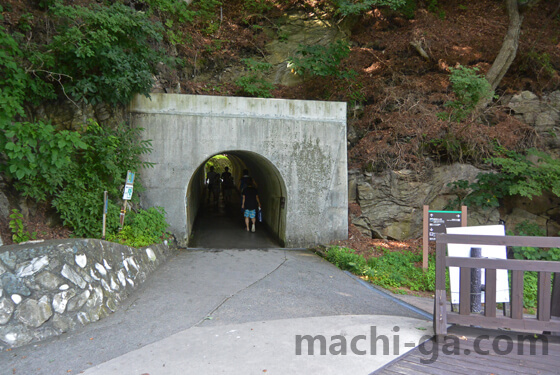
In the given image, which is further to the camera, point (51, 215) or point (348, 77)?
point (348, 77)

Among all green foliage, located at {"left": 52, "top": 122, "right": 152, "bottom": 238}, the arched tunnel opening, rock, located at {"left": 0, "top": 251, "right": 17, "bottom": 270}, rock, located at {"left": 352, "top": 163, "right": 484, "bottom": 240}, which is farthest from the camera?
rock, located at {"left": 352, "top": 163, "right": 484, "bottom": 240}

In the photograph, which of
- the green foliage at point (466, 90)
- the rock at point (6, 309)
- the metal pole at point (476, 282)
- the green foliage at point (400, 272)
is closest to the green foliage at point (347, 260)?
the green foliage at point (400, 272)

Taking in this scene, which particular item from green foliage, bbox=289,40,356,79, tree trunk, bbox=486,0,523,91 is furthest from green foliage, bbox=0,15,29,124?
tree trunk, bbox=486,0,523,91

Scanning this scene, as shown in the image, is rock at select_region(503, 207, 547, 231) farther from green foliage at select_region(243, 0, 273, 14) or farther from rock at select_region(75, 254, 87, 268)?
green foliage at select_region(243, 0, 273, 14)

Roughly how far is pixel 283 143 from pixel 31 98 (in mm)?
5536

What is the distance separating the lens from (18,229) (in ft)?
20.4

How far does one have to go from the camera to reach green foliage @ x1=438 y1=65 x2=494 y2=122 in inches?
381

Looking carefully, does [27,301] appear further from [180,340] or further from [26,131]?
[26,131]

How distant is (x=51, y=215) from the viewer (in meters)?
7.19

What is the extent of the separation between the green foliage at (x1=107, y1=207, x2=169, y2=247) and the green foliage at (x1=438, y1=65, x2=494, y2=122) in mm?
8321

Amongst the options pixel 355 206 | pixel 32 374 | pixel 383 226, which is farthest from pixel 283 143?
pixel 32 374

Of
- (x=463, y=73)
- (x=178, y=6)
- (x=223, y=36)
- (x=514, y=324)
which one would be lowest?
(x=514, y=324)

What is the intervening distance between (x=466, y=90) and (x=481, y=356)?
8428 mm

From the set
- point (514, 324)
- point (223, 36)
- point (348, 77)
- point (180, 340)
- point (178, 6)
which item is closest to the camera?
point (514, 324)
